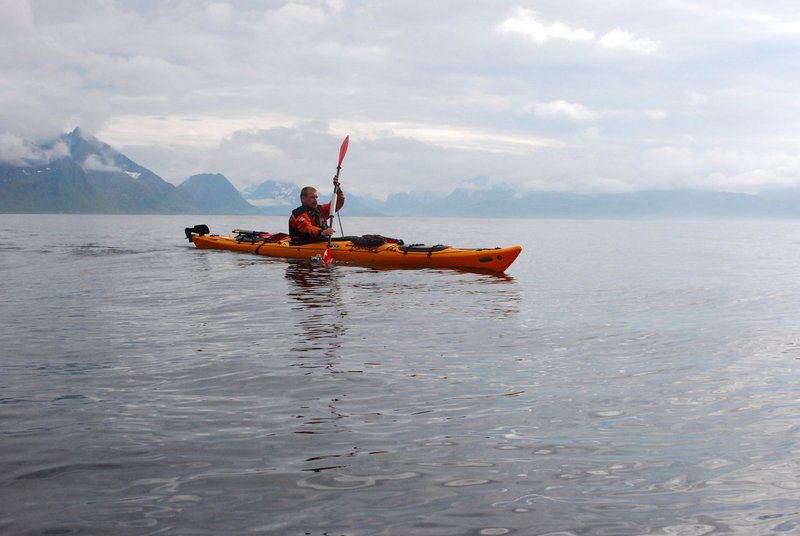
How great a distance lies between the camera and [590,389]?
7301 mm

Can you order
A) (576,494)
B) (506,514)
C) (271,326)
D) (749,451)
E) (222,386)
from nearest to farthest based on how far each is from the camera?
1. (506,514)
2. (576,494)
3. (749,451)
4. (222,386)
5. (271,326)

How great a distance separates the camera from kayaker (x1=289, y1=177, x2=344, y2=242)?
74.3 ft

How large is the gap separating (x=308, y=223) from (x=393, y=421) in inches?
704

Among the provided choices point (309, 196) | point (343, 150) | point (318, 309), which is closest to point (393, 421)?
point (318, 309)

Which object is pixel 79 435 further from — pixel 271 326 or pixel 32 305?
pixel 32 305

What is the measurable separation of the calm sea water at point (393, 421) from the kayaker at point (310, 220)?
9.44 metres

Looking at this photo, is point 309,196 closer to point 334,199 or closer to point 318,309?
point 334,199

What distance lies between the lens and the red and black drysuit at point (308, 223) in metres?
23.2

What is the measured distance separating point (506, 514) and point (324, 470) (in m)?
1.35

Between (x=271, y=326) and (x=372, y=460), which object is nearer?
(x=372, y=460)

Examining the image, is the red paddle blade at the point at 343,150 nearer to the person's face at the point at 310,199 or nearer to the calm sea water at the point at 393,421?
the person's face at the point at 310,199

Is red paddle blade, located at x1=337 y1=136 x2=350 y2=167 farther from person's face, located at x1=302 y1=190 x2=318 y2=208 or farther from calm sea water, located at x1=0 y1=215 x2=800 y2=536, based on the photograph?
calm sea water, located at x1=0 y1=215 x2=800 y2=536

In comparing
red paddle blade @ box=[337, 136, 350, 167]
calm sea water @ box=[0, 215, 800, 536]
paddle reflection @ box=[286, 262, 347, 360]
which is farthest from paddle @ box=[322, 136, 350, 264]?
calm sea water @ box=[0, 215, 800, 536]

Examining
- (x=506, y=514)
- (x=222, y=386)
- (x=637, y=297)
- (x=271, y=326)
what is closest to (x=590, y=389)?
(x=506, y=514)
